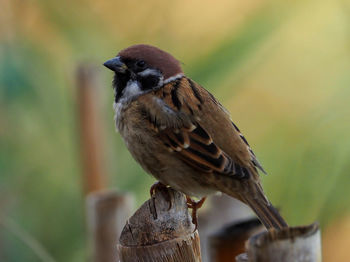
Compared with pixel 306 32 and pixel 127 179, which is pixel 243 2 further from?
pixel 127 179

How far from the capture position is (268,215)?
90.0 inches

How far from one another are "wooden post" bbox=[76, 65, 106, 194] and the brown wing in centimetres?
138

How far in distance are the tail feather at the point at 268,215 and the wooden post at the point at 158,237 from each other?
1.53 ft

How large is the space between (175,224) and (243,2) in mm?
2703

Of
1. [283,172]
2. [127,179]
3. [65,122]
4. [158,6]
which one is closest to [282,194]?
[283,172]

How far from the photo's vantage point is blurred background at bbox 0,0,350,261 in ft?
12.0

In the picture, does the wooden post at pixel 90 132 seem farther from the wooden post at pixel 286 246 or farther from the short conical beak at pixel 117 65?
the wooden post at pixel 286 246

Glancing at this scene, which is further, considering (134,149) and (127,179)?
(127,179)

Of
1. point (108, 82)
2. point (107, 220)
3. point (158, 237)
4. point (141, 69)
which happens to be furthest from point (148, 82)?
point (108, 82)

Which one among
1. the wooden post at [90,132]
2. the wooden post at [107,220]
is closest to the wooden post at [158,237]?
the wooden post at [107,220]

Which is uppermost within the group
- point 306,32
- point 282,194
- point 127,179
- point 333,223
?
point 306,32

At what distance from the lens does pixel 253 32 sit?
3.56 metres

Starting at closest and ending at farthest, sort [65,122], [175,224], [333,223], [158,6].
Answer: [175,224], [333,223], [158,6], [65,122]

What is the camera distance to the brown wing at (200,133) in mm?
2574
